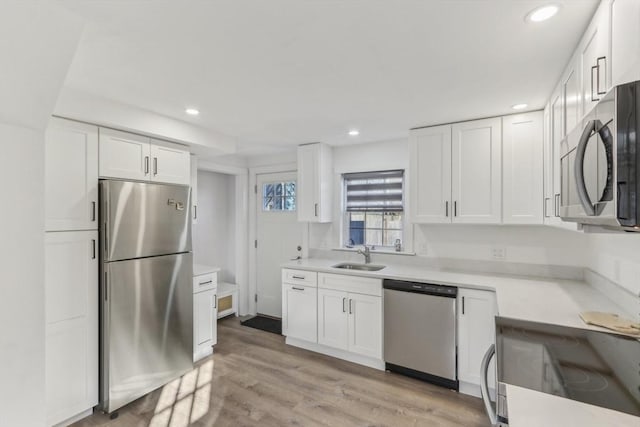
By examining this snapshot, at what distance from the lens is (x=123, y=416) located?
231 centimetres

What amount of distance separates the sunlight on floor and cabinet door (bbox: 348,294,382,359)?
4.67ft

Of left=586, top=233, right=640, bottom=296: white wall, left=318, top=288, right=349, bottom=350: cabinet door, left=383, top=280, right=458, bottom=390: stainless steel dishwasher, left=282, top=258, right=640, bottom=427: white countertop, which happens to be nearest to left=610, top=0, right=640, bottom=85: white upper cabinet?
left=282, top=258, right=640, bottom=427: white countertop

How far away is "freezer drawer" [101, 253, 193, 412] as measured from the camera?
Answer: 233 cm

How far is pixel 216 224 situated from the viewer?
15.5 ft

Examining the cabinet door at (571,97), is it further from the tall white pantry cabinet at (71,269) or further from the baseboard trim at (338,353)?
the tall white pantry cabinet at (71,269)

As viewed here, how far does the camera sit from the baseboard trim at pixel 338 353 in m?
3.06

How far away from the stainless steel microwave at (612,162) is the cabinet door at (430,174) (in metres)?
1.86

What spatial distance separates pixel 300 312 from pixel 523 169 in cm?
261

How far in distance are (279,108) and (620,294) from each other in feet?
8.76

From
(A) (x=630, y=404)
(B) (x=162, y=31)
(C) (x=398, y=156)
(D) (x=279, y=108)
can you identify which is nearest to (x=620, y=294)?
(A) (x=630, y=404)

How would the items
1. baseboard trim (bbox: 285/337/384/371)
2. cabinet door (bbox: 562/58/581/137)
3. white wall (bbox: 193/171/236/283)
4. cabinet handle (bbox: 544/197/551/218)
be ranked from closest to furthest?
cabinet door (bbox: 562/58/581/137) < cabinet handle (bbox: 544/197/551/218) < baseboard trim (bbox: 285/337/384/371) < white wall (bbox: 193/171/236/283)

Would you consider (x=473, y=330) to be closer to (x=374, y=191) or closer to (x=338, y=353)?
(x=338, y=353)

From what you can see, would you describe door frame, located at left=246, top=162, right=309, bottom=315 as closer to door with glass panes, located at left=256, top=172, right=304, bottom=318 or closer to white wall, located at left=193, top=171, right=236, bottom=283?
door with glass panes, located at left=256, top=172, right=304, bottom=318

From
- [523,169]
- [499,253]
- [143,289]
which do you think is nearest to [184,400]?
[143,289]
